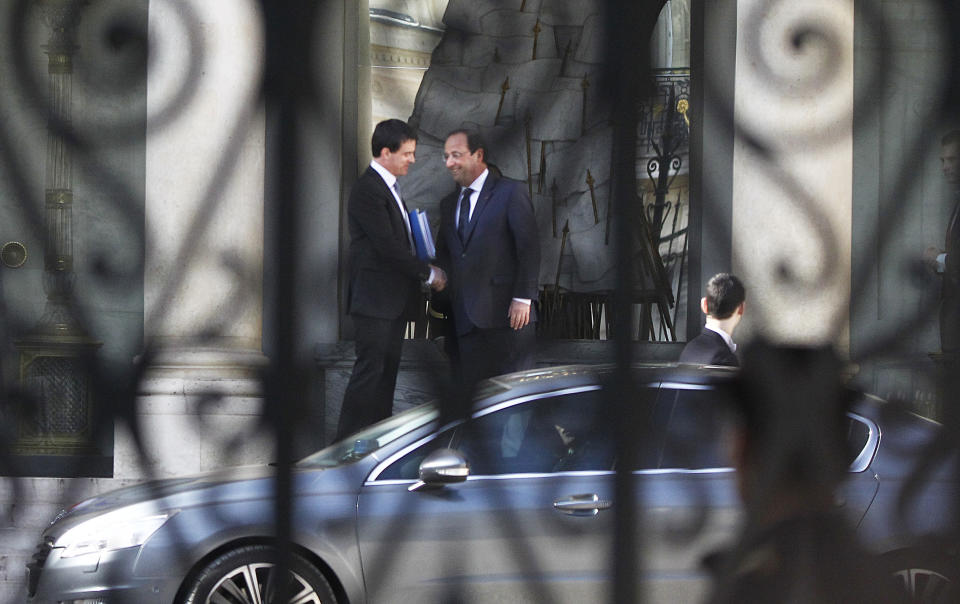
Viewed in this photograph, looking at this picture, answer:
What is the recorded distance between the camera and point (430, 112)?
9.34 feet

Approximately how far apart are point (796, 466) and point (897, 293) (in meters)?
0.44

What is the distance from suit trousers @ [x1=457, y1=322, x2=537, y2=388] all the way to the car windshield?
71 cm

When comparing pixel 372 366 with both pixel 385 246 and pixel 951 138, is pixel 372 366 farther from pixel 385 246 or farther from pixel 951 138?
pixel 951 138

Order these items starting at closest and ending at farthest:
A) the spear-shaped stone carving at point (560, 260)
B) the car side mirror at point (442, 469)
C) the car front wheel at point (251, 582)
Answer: the spear-shaped stone carving at point (560, 260) → the car side mirror at point (442, 469) → the car front wheel at point (251, 582)

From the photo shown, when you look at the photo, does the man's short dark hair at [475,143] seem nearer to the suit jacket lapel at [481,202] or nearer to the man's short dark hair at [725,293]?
the suit jacket lapel at [481,202]

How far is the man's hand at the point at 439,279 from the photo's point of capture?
2545mm

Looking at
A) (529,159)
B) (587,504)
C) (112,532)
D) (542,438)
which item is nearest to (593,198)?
(529,159)

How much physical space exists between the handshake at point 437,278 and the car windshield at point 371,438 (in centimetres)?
87

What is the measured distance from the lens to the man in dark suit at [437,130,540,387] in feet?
8.23

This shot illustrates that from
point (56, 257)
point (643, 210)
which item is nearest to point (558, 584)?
point (643, 210)

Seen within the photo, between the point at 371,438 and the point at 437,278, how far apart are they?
141 centimetres

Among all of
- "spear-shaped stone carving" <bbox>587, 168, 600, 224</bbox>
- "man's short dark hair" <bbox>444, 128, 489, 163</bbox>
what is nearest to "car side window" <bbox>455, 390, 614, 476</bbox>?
"spear-shaped stone carving" <bbox>587, 168, 600, 224</bbox>

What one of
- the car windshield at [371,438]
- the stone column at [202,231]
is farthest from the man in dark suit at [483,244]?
the car windshield at [371,438]

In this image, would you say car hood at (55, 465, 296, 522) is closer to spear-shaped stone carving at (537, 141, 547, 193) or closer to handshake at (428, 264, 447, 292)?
handshake at (428, 264, 447, 292)
